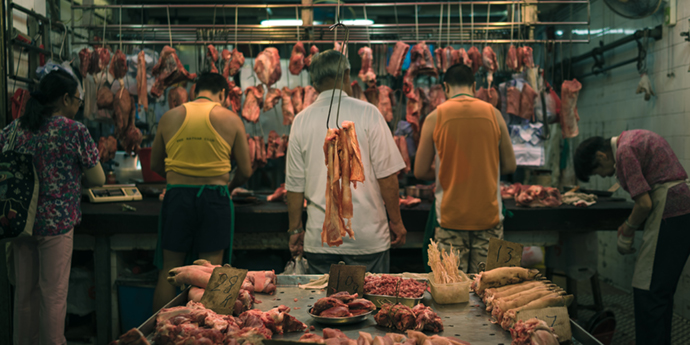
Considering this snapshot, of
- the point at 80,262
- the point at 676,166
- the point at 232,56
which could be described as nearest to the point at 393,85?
the point at 232,56

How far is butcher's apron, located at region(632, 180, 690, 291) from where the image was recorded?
3281 mm

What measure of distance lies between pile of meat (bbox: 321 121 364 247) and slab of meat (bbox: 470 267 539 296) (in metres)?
0.63

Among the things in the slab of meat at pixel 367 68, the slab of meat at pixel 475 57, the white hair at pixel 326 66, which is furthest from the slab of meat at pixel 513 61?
the white hair at pixel 326 66

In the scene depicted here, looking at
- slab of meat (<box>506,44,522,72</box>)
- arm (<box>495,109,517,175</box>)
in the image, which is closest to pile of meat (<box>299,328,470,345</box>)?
arm (<box>495,109,517,175</box>)

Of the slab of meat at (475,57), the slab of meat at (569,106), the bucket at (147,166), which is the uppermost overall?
the slab of meat at (475,57)

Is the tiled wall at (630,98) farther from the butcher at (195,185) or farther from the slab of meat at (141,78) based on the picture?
the slab of meat at (141,78)

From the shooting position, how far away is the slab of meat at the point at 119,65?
4.81 m

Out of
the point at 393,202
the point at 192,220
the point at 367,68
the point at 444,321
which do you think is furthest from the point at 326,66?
the point at 367,68

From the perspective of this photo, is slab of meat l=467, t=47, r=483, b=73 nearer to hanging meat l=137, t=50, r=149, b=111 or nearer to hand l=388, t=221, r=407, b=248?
hand l=388, t=221, r=407, b=248

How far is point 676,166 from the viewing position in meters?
3.25

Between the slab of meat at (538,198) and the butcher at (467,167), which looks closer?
the butcher at (467,167)

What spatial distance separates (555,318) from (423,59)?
353 centimetres

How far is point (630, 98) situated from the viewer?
18.9 feet

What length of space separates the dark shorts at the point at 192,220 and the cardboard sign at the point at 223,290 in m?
1.42
